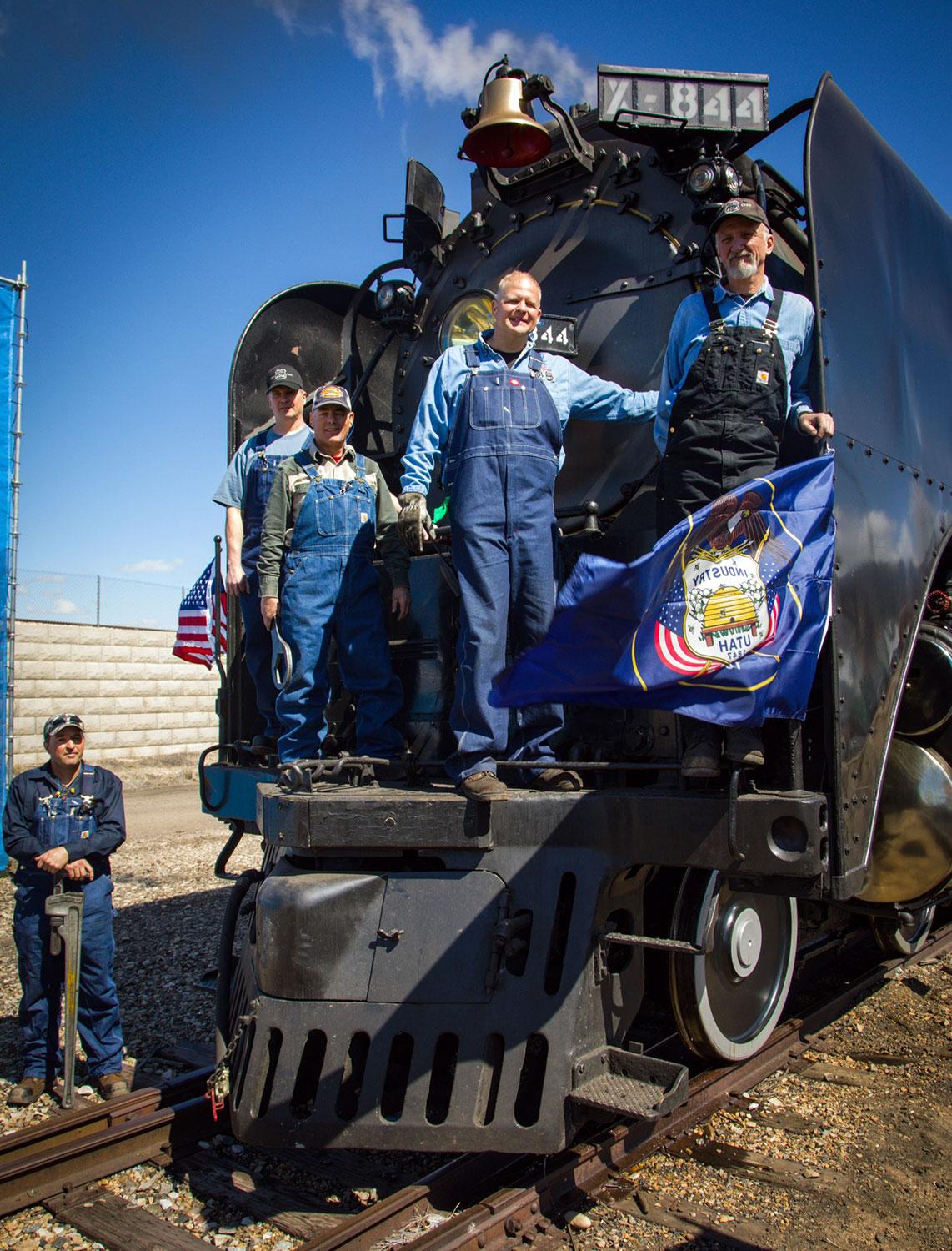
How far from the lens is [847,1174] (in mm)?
2941

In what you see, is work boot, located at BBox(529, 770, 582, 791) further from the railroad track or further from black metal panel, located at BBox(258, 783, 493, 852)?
the railroad track

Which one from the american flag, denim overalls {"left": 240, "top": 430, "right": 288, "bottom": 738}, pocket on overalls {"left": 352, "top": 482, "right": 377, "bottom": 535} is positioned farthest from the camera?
the american flag

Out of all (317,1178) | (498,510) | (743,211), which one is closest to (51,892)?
(317,1178)

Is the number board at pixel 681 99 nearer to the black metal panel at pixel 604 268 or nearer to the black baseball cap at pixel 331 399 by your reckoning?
the black metal panel at pixel 604 268

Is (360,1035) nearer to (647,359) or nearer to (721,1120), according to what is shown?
(721,1120)

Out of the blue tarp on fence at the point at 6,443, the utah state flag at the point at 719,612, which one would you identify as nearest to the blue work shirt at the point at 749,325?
the utah state flag at the point at 719,612

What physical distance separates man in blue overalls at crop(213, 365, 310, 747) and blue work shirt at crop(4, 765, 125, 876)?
2.24 feet

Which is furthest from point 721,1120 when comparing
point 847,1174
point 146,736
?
point 146,736

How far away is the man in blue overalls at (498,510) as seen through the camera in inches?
121

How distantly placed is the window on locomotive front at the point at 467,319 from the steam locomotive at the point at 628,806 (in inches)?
16.4

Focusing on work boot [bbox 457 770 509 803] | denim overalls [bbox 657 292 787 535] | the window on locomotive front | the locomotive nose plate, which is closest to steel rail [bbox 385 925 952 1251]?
the locomotive nose plate

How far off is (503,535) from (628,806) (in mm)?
971

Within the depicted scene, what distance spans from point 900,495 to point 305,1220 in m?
2.80

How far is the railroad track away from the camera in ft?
8.29
